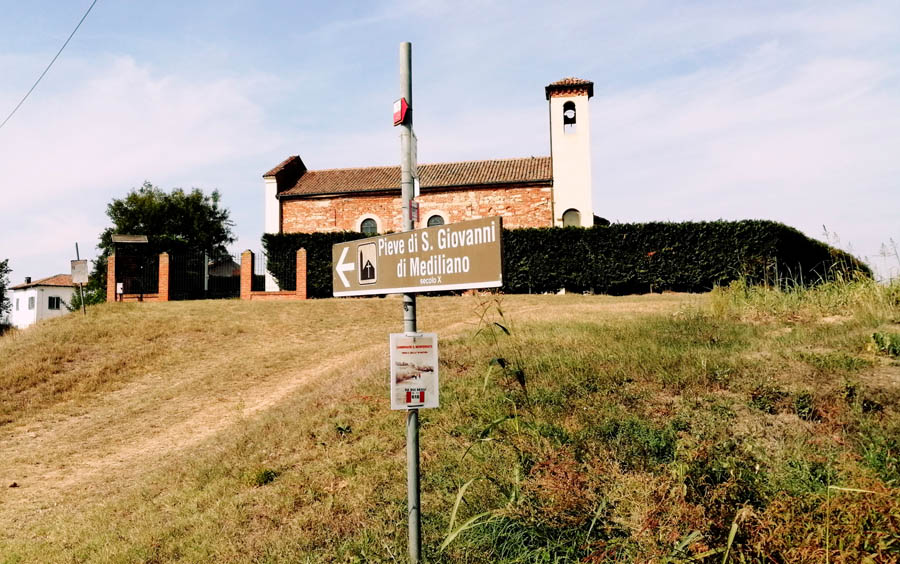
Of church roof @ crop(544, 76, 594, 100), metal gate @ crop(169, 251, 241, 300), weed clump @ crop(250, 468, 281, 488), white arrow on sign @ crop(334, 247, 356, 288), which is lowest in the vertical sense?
weed clump @ crop(250, 468, 281, 488)

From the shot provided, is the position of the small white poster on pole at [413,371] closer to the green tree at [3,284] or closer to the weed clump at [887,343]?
the weed clump at [887,343]

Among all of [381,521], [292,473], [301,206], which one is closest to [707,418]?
[381,521]

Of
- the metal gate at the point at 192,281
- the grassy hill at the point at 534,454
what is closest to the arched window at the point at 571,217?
the metal gate at the point at 192,281

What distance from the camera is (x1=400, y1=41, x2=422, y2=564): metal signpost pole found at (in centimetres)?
353

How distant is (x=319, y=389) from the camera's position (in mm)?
9000

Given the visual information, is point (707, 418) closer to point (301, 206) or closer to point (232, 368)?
point (232, 368)

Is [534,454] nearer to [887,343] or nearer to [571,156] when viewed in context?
[887,343]

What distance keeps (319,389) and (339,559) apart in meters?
5.11

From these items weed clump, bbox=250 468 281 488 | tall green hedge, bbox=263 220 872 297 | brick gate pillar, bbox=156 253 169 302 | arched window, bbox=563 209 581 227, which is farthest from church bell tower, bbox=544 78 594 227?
weed clump, bbox=250 468 281 488

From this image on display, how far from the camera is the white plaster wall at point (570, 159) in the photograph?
93.2 ft

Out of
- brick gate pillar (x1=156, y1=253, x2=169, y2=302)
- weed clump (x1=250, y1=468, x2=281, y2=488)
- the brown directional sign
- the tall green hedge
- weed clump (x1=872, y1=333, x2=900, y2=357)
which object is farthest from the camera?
brick gate pillar (x1=156, y1=253, x2=169, y2=302)

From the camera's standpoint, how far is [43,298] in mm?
62562

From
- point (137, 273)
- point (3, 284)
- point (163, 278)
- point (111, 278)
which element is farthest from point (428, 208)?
point (3, 284)

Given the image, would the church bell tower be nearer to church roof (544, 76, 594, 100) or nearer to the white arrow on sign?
church roof (544, 76, 594, 100)
